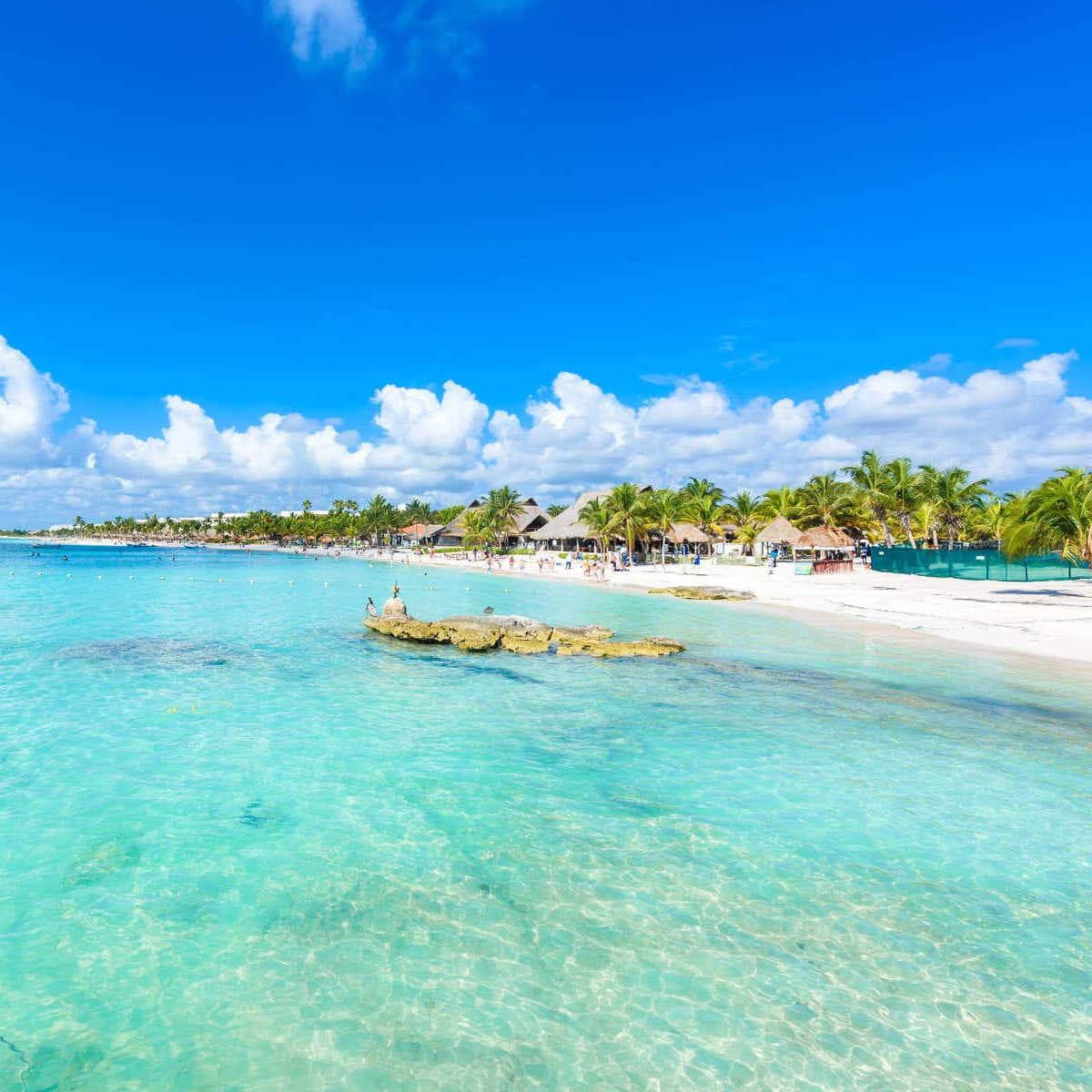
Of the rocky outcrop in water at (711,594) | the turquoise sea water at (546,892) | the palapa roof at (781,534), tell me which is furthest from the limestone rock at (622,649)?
the palapa roof at (781,534)

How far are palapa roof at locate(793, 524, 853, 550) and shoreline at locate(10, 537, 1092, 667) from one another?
14.0ft

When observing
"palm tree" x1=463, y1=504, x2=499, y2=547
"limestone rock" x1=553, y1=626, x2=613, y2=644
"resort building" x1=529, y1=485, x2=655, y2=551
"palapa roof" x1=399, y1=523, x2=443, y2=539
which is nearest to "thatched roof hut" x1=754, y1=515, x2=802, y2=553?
"resort building" x1=529, y1=485, x2=655, y2=551

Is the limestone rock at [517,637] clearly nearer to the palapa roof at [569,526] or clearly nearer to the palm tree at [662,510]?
the palm tree at [662,510]

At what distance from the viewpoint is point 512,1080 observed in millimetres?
4699

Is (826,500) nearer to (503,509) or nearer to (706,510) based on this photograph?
(706,510)

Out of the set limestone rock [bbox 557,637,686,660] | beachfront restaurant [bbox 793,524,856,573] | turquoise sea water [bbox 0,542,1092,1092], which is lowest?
turquoise sea water [bbox 0,542,1092,1092]

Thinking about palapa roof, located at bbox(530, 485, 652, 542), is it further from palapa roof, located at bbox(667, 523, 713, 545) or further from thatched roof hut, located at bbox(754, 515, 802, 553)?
thatched roof hut, located at bbox(754, 515, 802, 553)

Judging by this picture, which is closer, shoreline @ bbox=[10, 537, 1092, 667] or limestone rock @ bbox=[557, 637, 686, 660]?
limestone rock @ bbox=[557, 637, 686, 660]

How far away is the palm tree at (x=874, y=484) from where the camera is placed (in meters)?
61.9

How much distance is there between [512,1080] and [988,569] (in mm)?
47643

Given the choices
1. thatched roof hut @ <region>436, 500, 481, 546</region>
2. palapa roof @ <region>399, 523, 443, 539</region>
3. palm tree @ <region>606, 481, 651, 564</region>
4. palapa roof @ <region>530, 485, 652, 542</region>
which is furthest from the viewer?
palapa roof @ <region>399, 523, 443, 539</region>

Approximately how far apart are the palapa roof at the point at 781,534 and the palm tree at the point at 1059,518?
94.8 feet

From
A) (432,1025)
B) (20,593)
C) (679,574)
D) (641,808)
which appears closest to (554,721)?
(641,808)

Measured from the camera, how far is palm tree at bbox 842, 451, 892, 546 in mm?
61875
